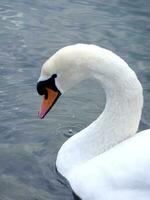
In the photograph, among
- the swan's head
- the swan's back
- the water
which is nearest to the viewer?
the swan's back

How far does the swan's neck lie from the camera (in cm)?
466

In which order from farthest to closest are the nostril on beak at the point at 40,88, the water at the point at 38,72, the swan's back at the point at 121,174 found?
1. the water at the point at 38,72
2. the nostril on beak at the point at 40,88
3. the swan's back at the point at 121,174

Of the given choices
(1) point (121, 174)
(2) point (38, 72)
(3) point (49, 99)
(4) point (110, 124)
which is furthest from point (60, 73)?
(2) point (38, 72)

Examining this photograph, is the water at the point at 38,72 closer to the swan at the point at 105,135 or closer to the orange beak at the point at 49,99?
the swan at the point at 105,135

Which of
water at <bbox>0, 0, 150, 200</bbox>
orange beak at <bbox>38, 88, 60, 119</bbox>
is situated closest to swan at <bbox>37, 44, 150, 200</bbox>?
orange beak at <bbox>38, 88, 60, 119</bbox>

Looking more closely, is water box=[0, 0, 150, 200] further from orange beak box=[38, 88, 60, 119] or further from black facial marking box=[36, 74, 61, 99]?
black facial marking box=[36, 74, 61, 99]

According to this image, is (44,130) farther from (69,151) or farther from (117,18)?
(117,18)

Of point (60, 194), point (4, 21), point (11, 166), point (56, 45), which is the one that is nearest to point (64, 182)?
point (60, 194)

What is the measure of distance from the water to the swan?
0.83 feet

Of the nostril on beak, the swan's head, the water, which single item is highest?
the swan's head

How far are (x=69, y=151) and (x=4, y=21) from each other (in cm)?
397

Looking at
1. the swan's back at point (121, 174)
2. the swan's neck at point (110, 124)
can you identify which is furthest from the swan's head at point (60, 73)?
the swan's back at point (121, 174)

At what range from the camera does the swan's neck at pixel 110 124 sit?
4.66 meters

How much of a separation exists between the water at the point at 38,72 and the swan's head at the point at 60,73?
654mm
